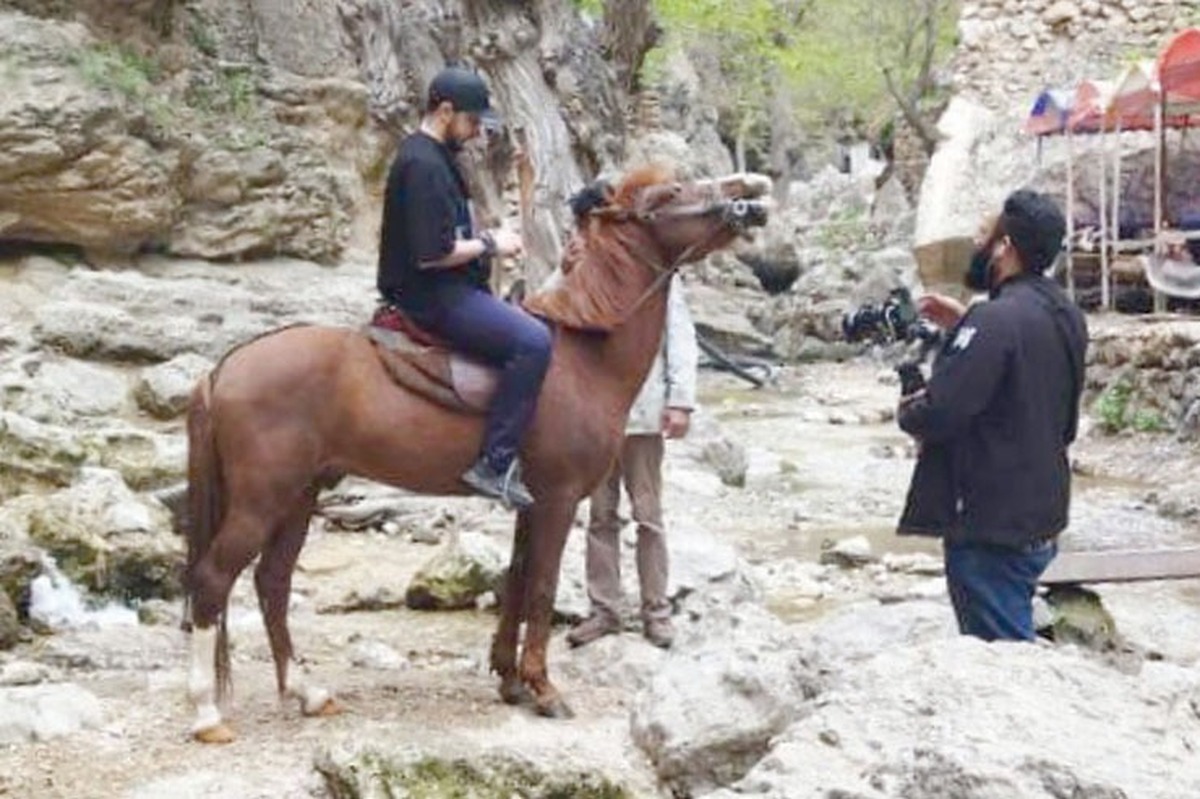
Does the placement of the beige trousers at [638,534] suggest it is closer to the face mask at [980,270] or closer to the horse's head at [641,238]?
the horse's head at [641,238]

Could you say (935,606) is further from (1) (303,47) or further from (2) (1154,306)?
(2) (1154,306)

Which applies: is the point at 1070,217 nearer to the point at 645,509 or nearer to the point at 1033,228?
the point at 645,509

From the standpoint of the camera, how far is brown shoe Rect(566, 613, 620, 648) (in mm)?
7277

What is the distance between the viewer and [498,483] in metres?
6.05

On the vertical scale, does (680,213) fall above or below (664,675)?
above

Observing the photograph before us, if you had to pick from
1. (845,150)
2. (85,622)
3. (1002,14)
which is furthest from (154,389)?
(845,150)

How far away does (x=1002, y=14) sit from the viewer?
25500mm

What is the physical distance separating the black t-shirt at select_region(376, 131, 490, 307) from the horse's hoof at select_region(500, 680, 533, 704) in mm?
1547

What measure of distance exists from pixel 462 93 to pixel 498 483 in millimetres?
1459

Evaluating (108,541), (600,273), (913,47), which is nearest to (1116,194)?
(108,541)

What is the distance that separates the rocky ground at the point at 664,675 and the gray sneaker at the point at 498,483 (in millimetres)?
834

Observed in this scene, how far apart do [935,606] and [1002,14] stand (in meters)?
20.2

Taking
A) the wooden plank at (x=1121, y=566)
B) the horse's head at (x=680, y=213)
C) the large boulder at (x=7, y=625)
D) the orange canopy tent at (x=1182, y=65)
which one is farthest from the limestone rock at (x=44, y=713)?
the orange canopy tent at (x=1182, y=65)

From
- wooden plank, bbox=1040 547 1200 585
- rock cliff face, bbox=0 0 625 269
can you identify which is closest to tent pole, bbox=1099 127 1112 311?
rock cliff face, bbox=0 0 625 269
